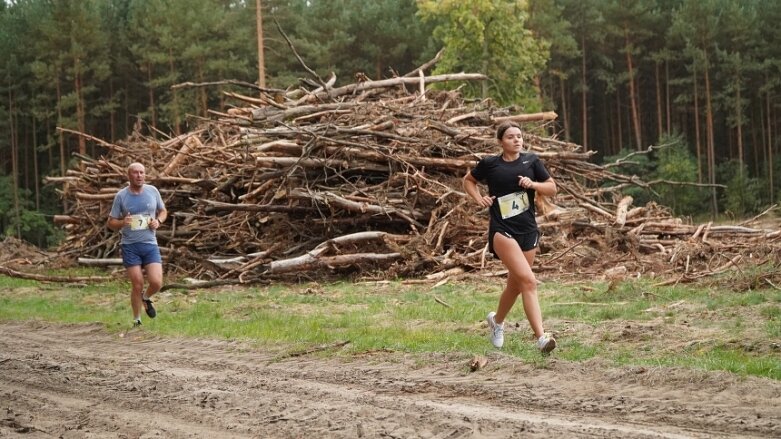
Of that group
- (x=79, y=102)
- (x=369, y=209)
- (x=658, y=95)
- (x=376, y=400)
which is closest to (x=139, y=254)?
(x=376, y=400)

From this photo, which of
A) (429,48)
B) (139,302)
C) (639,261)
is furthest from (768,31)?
(139,302)

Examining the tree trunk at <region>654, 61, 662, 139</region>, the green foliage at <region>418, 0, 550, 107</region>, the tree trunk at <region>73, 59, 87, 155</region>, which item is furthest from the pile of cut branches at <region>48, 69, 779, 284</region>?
the tree trunk at <region>654, 61, 662, 139</region>

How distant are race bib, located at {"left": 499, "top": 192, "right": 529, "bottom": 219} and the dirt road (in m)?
1.19

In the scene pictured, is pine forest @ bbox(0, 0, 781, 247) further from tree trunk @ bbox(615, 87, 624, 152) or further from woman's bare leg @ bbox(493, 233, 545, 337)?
woman's bare leg @ bbox(493, 233, 545, 337)

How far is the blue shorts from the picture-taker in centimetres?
1014

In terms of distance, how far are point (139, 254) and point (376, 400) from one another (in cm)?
548

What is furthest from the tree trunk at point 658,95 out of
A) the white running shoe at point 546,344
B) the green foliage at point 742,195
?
the white running shoe at point 546,344

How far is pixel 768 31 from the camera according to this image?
4503cm

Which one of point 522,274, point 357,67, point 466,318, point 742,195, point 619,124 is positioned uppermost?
point 357,67

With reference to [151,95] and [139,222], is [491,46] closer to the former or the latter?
[151,95]

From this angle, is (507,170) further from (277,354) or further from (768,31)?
(768,31)

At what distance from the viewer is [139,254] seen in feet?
33.4

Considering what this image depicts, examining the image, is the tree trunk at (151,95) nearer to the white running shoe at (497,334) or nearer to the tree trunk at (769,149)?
the tree trunk at (769,149)

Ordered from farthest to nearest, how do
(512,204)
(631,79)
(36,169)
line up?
(36,169)
(631,79)
(512,204)
